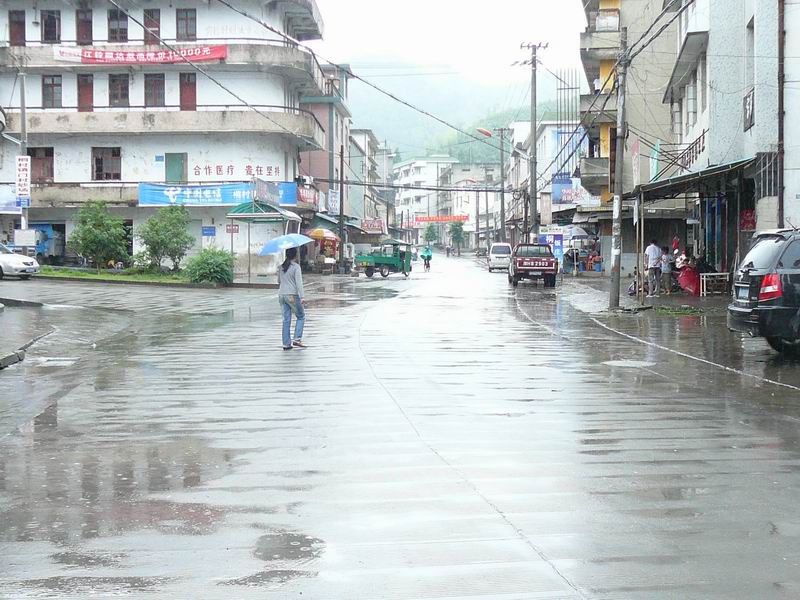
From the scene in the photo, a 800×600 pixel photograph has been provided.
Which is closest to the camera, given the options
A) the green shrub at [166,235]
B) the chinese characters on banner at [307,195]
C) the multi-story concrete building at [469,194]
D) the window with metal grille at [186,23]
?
the green shrub at [166,235]

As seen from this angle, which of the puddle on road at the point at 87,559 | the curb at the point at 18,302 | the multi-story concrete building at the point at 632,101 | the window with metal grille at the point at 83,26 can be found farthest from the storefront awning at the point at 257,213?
the puddle on road at the point at 87,559

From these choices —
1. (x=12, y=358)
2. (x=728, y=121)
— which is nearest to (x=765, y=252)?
(x=12, y=358)

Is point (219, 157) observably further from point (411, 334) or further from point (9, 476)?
point (9, 476)

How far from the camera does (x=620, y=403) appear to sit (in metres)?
10.7

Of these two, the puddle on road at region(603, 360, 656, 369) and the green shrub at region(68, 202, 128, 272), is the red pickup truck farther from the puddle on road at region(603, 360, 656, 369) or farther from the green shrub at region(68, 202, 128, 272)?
the puddle on road at region(603, 360, 656, 369)

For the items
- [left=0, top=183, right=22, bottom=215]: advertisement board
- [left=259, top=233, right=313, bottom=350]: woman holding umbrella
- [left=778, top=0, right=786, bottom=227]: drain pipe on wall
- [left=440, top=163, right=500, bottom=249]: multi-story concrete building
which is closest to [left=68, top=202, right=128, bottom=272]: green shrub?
[left=0, top=183, right=22, bottom=215]: advertisement board

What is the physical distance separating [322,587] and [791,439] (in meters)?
5.65

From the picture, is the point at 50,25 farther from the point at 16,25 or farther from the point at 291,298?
the point at 291,298

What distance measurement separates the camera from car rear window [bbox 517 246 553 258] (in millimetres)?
41906

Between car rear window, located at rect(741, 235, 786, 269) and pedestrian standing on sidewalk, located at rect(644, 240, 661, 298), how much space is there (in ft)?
53.2

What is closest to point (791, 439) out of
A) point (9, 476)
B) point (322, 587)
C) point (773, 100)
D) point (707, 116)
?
point (322, 587)

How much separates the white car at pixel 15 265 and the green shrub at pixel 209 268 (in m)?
6.64

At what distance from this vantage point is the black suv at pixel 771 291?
45.4 ft

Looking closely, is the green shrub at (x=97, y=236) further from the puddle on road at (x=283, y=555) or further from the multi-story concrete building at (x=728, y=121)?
the puddle on road at (x=283, y=555)
